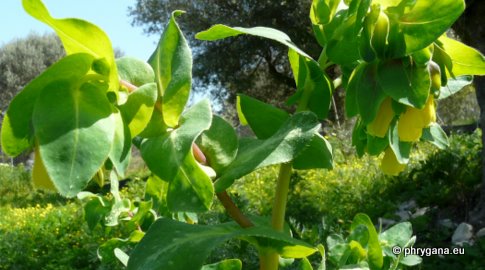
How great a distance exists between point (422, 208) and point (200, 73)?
24.6 feet

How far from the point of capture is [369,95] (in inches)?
20.9

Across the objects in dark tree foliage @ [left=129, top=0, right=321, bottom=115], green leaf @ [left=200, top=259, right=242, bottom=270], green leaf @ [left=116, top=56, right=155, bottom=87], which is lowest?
dark tree foliage @ [left=129, top=0, right=321, bottom=115]

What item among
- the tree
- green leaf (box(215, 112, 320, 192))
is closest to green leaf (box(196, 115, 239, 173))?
green leaf (box(215, 112, 320, 192))

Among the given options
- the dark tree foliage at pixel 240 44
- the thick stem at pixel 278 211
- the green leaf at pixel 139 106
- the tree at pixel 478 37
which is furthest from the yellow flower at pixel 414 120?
the dark tree foliage at pixel 240 44

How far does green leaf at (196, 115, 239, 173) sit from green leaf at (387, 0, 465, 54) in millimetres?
174

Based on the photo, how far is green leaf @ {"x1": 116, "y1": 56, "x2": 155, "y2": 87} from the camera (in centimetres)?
A: 53

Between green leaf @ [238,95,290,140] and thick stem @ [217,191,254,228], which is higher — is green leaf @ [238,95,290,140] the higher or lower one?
the higher one

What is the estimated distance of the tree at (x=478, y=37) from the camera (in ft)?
12.7

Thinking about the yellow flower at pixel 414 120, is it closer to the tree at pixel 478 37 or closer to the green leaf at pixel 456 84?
the green leaf at pixel 456 84

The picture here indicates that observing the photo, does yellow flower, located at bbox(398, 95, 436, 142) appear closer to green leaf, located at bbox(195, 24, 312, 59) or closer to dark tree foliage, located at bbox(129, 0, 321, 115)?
green leaf, located at bbox(195, 24, 312, 59)

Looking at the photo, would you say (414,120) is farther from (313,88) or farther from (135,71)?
(135,71)

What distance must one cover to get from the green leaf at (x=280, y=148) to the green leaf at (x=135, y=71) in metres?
0.11

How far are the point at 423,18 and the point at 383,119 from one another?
98mm

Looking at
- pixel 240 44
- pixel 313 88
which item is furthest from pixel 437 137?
pixel 240 44
